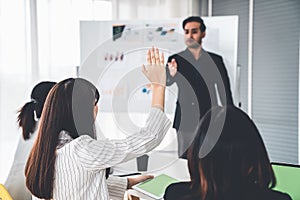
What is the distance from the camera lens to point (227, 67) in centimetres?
235

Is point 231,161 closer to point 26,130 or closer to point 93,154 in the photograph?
point 93,154

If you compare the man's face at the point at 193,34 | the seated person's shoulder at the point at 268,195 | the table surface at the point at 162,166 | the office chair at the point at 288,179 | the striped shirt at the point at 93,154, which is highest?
the man's face at the point at 193,34

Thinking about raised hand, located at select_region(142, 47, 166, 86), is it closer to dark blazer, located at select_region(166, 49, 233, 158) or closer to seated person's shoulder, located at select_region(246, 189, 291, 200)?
seated person's shoulder, located at select_region(246, 189, 291, 200)

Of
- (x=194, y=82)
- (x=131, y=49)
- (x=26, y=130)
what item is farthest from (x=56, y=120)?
(x=131, y=49)

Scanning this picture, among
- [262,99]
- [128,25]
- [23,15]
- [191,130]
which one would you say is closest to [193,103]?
[191,130]

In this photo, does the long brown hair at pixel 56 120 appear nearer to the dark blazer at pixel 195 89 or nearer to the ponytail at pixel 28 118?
the ponytail at pixel 28 118

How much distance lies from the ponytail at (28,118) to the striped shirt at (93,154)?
0.59m

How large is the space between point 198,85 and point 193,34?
0.39 meters

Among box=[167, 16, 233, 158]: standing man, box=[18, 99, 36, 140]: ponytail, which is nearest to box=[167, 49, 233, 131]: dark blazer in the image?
box=[167, 16, 233, 158]: standing man

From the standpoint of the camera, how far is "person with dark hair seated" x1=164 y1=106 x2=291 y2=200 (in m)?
1.01

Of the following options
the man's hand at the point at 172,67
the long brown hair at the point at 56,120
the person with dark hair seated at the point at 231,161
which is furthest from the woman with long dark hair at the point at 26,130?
the person with dark hair seated at the point at 231,161

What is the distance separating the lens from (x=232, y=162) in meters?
1.01

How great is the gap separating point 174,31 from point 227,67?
0.40 meters

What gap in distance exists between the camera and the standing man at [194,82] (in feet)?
7.08
